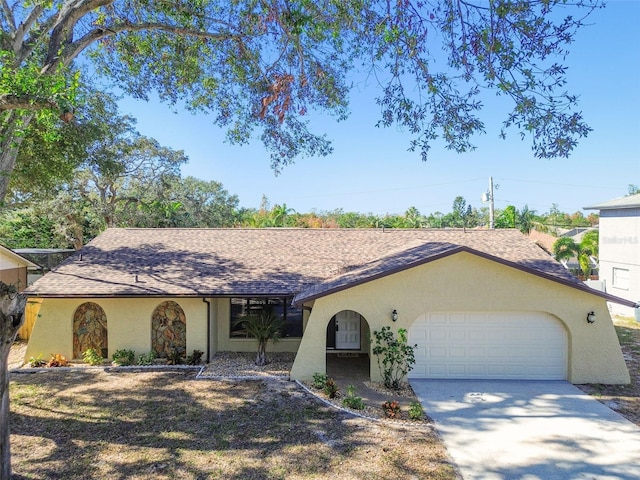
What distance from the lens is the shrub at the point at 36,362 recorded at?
12.7 meters

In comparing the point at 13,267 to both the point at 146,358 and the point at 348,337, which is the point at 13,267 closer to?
the point at 146,358

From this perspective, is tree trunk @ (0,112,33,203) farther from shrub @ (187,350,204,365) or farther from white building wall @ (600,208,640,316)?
white building wall @ (600,208,640,316)

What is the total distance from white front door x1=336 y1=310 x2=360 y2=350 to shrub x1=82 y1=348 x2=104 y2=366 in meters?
8.63

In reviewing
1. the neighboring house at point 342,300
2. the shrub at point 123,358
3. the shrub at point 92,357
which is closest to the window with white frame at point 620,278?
the neighboring house at point 342,300

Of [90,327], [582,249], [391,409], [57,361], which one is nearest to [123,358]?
[90,327]

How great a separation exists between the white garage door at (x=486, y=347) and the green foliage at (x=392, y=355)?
0.78 m

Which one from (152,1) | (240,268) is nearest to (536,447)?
(240,268)

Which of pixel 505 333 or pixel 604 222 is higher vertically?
pixel 604 222

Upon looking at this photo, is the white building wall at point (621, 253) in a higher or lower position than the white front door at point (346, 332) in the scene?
higher

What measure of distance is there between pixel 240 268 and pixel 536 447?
426 inches

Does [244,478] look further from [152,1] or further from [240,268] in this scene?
[152,1]

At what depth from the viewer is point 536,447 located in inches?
303

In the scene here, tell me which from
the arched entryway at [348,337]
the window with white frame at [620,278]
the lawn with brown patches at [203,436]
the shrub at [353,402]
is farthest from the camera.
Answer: the window with white frame at [620,278]

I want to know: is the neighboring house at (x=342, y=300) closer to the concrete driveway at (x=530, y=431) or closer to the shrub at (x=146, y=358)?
the shrub at (x=146, y=358)
